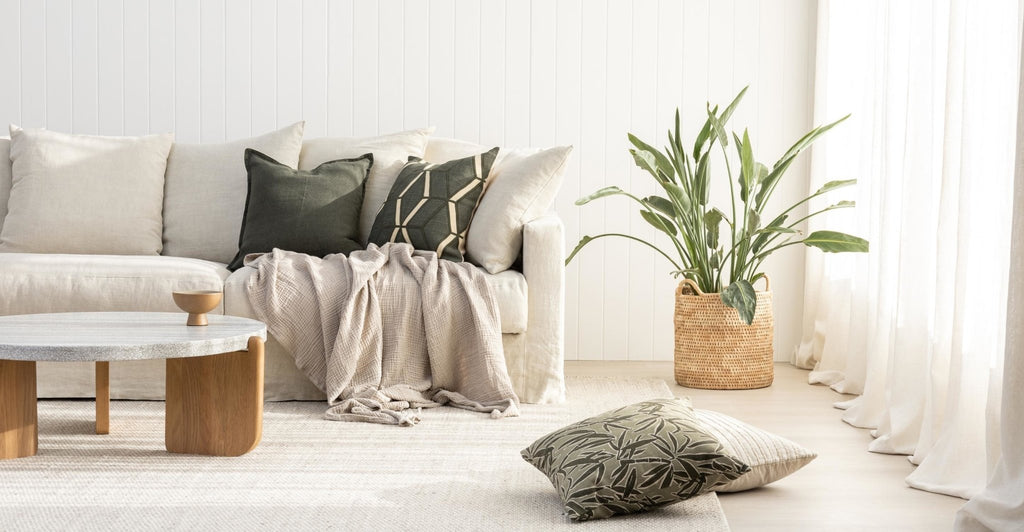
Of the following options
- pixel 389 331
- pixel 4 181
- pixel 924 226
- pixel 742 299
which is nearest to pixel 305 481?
pixel 389 331

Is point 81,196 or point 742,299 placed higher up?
point 81,196

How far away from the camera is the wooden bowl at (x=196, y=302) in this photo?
2.49 metres

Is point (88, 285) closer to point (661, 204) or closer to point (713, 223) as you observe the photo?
point (661, 204)

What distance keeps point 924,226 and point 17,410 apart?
2439 mm

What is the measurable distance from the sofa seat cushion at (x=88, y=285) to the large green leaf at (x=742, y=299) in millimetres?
1672

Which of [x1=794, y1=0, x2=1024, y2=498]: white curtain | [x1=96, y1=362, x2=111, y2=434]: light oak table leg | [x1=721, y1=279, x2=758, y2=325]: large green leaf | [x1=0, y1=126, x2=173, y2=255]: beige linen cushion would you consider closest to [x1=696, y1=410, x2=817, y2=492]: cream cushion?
[x1=794, y1=0, x2=1024, y2=498]: white curtain

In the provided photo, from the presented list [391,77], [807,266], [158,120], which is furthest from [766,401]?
[158,120]

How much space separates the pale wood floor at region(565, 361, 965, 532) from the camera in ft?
6.92

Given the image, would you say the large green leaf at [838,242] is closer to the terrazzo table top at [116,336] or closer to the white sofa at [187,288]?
the white sofa at [187,288]

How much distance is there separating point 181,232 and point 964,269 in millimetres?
2720

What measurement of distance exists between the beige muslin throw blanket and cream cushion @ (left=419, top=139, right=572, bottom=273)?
0.16 meters

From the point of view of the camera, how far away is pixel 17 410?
2.51 meters

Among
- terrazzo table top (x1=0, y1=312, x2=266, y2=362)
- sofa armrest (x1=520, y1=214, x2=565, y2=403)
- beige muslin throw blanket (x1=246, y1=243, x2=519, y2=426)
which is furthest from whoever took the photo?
sofa armrest (x1=520, y1=214, x2=565, y2=403)

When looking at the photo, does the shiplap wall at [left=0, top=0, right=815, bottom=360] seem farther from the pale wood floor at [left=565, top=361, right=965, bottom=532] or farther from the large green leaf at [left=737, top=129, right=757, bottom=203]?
the pale wood floor at [left=565, top=361, right=965, bottom=532]
